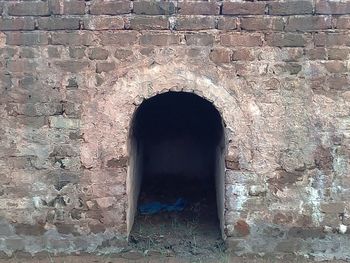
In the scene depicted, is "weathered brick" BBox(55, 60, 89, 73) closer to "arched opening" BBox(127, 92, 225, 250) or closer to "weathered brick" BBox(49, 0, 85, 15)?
"weathered brick" BBox(49, 0, 85, 15)

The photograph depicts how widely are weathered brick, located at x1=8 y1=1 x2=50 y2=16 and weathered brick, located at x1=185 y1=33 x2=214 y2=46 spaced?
4.44ft

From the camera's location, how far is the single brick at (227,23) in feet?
15.3

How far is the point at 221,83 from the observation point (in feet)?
15.5

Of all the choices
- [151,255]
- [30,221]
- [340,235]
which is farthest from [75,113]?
[340,235]

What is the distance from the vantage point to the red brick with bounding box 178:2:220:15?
4.64 metres

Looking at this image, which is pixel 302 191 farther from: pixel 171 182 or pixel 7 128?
pixel 7 128

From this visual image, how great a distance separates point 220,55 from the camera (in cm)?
468

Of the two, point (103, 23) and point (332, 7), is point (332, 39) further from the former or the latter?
point (103, 23)

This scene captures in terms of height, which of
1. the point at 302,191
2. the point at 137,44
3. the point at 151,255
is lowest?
the point at 151,255

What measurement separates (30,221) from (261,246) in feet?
7.45

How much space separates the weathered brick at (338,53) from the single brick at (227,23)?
3.02 feet

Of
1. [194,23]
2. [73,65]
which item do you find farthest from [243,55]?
[73,65]

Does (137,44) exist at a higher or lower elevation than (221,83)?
higher

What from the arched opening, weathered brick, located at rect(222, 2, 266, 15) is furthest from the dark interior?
weathered brick, located at rect(222, 2, 266, 15)
